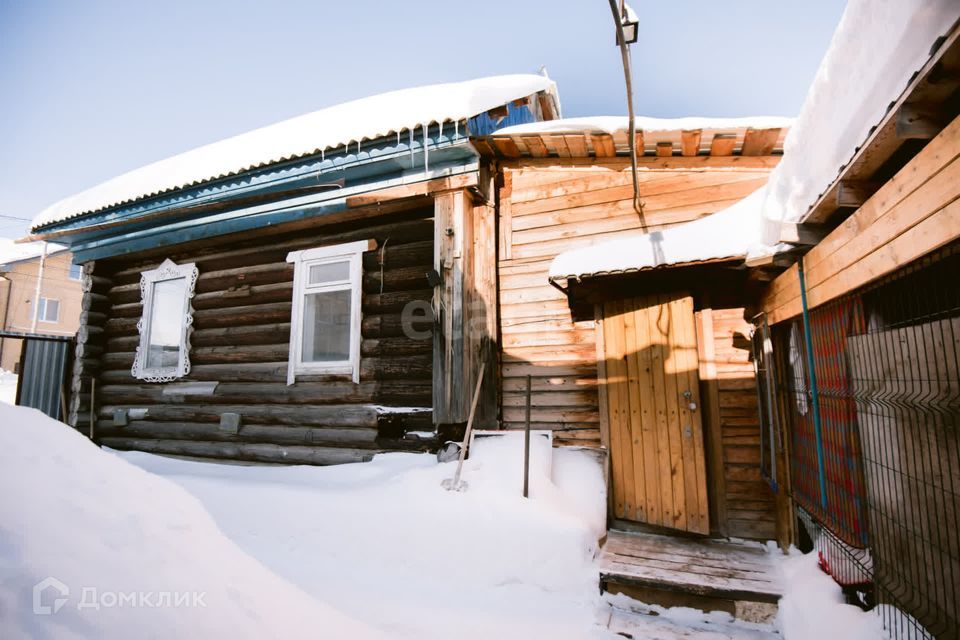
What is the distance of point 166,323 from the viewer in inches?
316

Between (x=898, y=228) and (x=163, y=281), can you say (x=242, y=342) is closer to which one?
(x=163, y=281)

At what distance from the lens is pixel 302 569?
3621 millimetres

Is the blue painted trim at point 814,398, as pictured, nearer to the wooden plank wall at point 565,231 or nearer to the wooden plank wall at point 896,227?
the wooden plank wall at point 896,227

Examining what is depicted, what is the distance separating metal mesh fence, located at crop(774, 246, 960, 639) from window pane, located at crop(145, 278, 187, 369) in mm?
9012

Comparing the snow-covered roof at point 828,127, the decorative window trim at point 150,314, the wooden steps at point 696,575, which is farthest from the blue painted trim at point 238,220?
the wooden steps at point 696,575

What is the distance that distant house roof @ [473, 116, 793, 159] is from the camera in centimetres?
457

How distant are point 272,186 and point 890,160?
22.3 ft

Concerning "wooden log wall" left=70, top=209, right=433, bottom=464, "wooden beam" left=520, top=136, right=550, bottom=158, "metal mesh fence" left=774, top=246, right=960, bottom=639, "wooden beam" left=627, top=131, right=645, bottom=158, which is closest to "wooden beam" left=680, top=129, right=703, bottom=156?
"wooden beam" left=627, top=131, right=645, bottom=158

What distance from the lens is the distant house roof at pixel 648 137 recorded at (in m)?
4.57

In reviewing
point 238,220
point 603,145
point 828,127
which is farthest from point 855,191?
point 238,220

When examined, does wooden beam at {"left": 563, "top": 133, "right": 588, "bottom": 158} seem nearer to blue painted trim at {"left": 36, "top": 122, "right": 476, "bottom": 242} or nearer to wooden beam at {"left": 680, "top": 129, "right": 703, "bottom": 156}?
wooden beam at {"left": 680, "top": 129, "right": 703, "bottom": 156}

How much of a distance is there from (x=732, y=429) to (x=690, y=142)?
308cm

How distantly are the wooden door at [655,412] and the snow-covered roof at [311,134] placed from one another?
9.69ft

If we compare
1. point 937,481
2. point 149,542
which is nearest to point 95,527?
point 149,542
